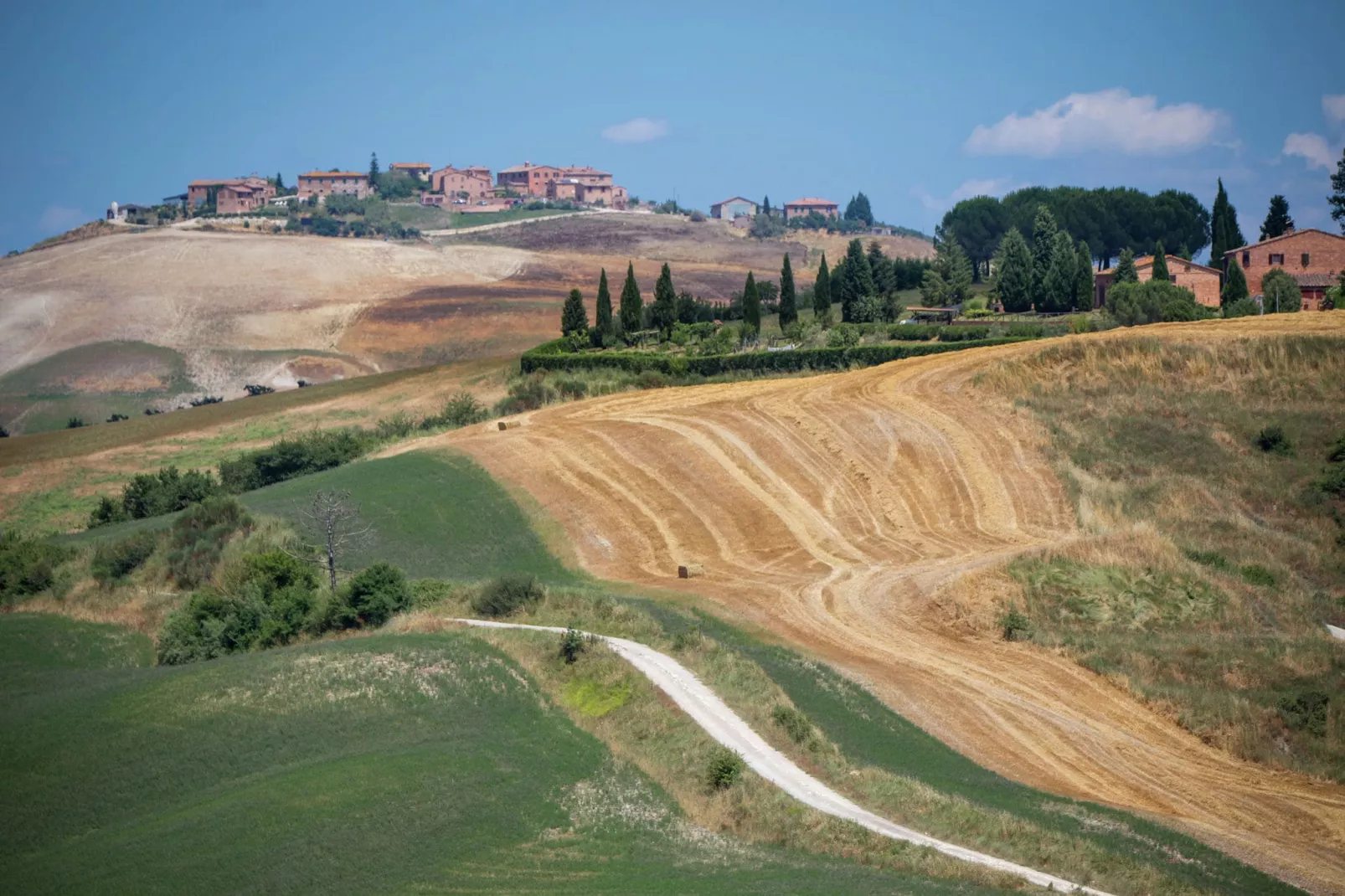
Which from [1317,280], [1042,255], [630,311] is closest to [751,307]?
[630,311]

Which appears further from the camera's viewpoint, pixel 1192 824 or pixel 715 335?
pixel 715 335

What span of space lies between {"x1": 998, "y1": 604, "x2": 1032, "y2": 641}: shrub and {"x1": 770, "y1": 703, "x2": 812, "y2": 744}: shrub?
10.8 m

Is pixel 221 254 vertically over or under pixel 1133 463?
over

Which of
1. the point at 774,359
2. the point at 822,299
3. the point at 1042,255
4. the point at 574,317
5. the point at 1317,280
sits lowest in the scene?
the point at 774,359

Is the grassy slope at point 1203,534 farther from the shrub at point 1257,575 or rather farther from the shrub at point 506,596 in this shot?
the shrub at point 506,596

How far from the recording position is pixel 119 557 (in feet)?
141

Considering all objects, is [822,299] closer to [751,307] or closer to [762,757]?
[751,307]

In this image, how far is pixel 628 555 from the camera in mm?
42781

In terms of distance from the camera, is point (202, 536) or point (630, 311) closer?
point (202, 536)

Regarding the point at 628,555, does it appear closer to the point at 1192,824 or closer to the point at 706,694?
the point at 706,694

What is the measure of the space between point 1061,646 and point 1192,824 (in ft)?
36.3

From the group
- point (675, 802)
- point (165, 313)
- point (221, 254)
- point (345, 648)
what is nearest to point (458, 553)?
point (345, 648)

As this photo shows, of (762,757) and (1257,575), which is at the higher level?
(762,757)

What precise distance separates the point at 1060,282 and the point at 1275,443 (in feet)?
108
